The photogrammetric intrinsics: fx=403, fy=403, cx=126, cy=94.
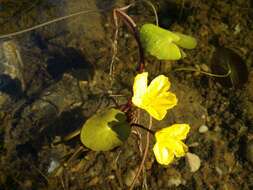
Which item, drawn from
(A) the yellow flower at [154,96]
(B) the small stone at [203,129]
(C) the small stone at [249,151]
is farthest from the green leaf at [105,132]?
(C) the small stone at [249,151]

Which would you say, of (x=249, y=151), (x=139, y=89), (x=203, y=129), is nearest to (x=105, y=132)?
(x=139, y=89)

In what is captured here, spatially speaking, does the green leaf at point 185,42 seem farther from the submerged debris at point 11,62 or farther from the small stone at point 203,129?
the submerged debris at point 11,62

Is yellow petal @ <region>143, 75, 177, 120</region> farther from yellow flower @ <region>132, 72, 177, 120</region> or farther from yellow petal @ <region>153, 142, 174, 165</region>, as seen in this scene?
yellow petal @ <region>153, 142, 174, 165</region>

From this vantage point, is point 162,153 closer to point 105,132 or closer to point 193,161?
point 105,132

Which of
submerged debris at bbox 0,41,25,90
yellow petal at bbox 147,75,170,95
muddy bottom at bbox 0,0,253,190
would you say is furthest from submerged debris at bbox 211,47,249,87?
submerged debris at bbox 0,41,25,90

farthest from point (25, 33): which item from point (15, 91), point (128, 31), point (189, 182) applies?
point (189, 182)

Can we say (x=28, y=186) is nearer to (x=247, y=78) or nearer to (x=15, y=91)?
(x=15, y=91)

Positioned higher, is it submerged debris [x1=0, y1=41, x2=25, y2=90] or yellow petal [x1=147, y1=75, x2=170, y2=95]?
yellow petal [x1=147, y1=75, x2=170, y2=95]
